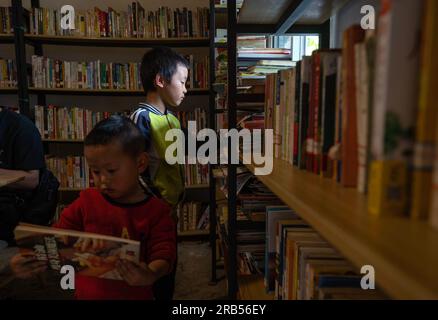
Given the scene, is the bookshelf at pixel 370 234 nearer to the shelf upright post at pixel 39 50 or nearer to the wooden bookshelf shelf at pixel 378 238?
the wooden bookshelf shelf at pixel 378 238

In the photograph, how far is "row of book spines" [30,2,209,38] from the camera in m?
2.61

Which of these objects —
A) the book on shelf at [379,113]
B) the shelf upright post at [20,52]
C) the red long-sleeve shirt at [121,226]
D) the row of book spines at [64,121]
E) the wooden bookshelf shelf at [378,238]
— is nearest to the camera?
the wooden bookshelf shelf at [378,238]

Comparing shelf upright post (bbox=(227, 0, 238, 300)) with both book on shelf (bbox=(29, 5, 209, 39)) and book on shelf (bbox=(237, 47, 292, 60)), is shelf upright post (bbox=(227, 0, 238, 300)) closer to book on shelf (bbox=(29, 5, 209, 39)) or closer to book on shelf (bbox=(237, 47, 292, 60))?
book on shelf (bbox=(237, 47, 292, 60))

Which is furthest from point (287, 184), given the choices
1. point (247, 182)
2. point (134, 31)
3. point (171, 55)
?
point (134, 31)

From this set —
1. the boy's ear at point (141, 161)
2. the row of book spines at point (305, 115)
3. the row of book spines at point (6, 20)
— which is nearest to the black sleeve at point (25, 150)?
the boy's ear at point (141, 161)

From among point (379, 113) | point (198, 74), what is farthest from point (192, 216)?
point (379, 113)

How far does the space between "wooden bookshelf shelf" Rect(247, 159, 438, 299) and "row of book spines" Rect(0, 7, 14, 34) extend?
294 centimetres

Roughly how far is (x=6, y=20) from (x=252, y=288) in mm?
2795

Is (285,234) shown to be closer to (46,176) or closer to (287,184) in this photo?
(287,184)

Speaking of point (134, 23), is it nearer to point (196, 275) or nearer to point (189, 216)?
point (189, 216)

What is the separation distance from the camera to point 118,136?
3.32ft

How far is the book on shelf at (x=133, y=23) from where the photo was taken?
2607mm

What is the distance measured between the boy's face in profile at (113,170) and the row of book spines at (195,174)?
174cm
